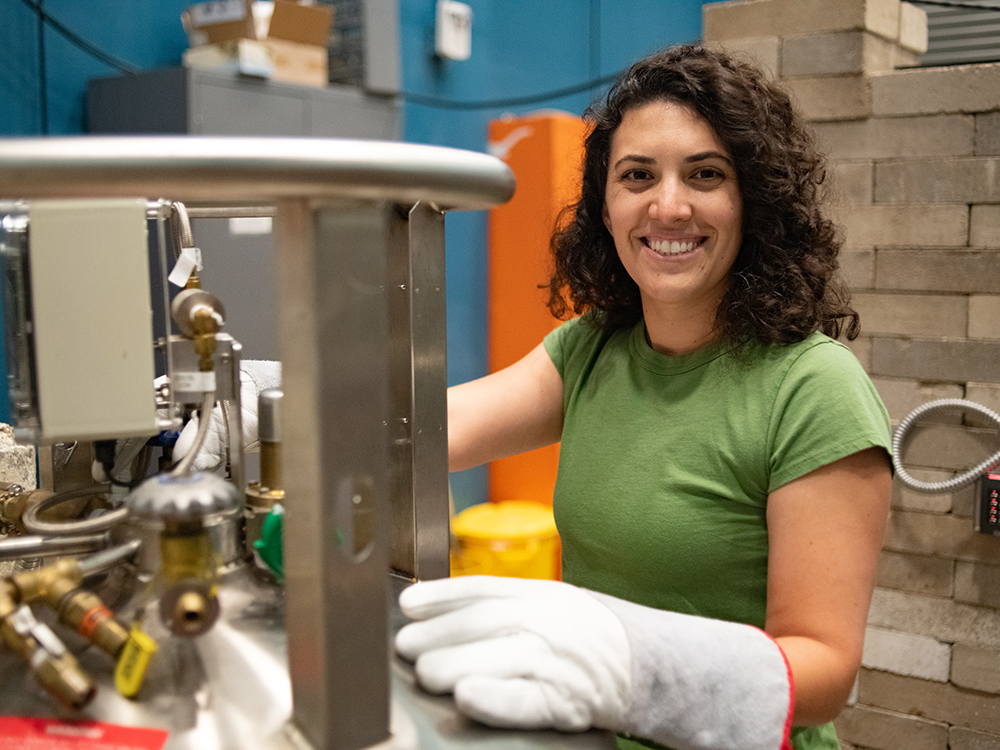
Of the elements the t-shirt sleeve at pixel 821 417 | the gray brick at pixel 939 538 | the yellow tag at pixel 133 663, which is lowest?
the gray brick at pixel 939 538

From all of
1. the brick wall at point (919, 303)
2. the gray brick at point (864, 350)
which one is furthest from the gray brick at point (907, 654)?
the gray brick at point (864, 350)

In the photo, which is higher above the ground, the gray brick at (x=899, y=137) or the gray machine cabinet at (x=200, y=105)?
the gray machine cabinet at (x=200, y=105)

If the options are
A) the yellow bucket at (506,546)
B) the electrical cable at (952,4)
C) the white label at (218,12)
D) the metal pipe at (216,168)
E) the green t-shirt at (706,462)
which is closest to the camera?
the metal pipe at (216,168)

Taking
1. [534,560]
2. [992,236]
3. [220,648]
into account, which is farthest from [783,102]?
[534,560]

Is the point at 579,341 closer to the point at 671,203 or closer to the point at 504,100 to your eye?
the point at 671,203

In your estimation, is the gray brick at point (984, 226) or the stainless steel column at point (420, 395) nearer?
the stainless steel column at point (420, 395)

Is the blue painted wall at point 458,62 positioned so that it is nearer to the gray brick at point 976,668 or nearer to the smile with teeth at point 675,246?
the smile with teeth at point 675,246

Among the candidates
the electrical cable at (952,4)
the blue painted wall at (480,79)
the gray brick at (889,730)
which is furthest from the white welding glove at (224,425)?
the blue painted wall at (480,79)

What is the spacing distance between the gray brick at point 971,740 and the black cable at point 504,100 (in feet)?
8.37

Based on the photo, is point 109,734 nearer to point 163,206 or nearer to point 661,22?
point 163,206

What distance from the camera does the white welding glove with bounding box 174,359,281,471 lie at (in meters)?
0.82

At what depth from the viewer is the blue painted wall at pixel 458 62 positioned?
2344mm

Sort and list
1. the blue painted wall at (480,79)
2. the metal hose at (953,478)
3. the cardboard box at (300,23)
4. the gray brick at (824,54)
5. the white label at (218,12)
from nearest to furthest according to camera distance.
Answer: the metal hose at (953,478) → the gray brick at (824,54) → the white label at (218,12) → the cardboard box at (300,23) → the blue painted wall at (480,79)

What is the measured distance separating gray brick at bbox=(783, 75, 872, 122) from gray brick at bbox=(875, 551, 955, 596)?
96 cm
